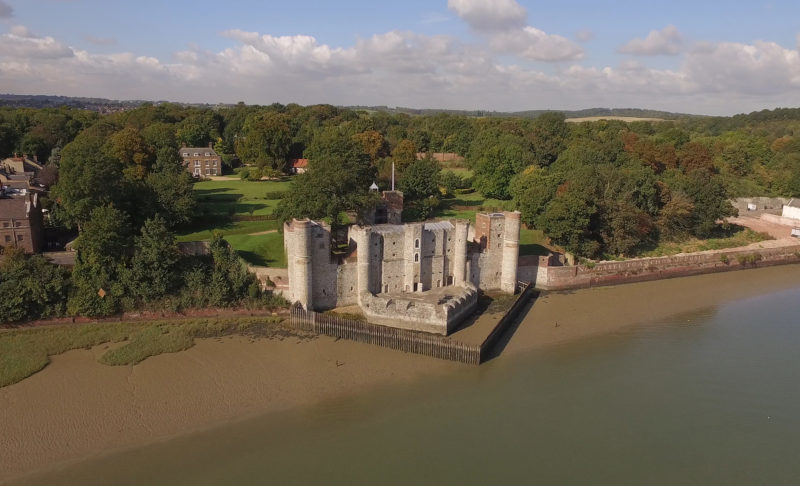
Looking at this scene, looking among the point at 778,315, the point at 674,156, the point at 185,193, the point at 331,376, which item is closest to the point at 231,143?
the point at 185,193

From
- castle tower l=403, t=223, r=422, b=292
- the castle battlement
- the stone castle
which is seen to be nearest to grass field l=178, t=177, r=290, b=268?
the stone castle

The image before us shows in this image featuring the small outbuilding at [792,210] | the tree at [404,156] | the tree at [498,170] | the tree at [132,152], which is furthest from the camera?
the tree at [404,156]

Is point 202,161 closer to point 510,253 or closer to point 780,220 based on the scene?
point 510,253

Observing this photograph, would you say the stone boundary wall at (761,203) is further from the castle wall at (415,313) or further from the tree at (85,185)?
the tree at (85,185)

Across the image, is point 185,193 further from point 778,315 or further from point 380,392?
point 778,315

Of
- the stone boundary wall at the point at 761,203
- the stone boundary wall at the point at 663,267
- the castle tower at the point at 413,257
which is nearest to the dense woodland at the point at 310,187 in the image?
the stone boundary wall at the point at 663,267

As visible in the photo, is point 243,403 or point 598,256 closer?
point 243,403
